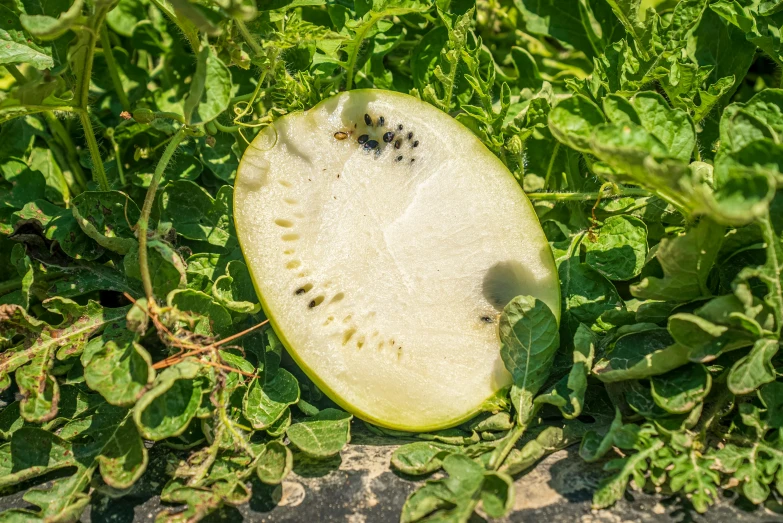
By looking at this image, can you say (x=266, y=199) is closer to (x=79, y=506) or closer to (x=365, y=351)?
(x=365, y=351)

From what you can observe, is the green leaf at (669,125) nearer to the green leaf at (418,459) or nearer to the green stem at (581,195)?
the green stem at (581,195)

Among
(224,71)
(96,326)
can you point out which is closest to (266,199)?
(224,71)

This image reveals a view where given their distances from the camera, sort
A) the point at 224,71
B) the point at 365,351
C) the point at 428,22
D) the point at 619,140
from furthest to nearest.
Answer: the point at 428,22
the point at 365,351
the point at 224,71
the point at 619,140

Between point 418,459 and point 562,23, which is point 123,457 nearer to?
point 418,459

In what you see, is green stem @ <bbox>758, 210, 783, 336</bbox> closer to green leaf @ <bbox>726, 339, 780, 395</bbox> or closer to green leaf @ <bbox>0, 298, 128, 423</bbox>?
green leaf @ <bbox>726, 339, 780, 395</bbox>

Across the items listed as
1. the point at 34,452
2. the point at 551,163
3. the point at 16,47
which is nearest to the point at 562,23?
the point at 551,163

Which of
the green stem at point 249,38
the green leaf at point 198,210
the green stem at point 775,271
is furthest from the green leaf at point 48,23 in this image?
the green stem at point 775,271

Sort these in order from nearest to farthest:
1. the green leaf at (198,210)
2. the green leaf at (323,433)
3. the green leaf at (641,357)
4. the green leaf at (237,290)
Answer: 1. the green leaf at (641,357)
2. the green leaf at (323,433)
3. the green leaf at (237,290)
4. the green leaf at (198,210)
